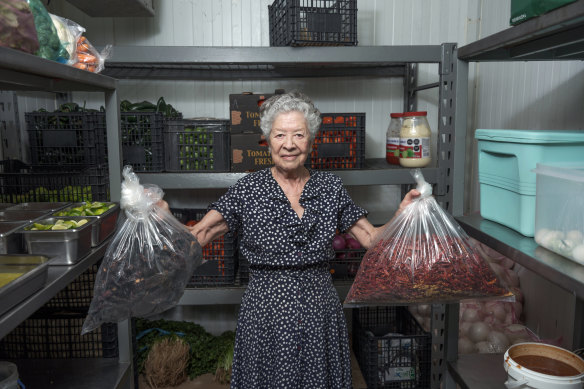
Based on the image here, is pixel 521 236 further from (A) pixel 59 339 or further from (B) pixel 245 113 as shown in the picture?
(A) pixel 59 339

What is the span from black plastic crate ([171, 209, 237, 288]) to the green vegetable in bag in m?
1.21

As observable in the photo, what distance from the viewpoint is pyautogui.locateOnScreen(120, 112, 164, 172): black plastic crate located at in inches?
83.8

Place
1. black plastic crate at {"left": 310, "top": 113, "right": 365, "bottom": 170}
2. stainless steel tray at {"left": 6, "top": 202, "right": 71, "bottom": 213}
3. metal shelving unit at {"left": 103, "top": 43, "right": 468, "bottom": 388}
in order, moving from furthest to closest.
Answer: black plastic crate at {"left": 310, "top": 113, "right": 365, "bottom": 170} → metal shelving unit at {"left": 103, "top": 43, "right": 468, "bottom": 388} → stainless steel tray at {"left": 6, "top": 202, "right": 71, "bottom": 213}

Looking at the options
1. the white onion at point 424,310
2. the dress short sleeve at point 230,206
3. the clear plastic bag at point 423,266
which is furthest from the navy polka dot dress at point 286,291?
the white onion at point 424,310

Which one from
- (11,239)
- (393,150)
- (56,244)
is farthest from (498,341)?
(11,239)

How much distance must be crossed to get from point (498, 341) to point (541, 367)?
0.93 m

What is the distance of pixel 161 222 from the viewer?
1.34 m

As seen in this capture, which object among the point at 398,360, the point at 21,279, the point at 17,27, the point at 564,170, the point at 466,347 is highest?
the point at 17,27

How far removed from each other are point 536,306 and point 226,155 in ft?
5.54

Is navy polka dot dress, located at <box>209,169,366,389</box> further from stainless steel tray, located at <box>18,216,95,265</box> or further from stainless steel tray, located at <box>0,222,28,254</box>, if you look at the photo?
stainless steel tray, located at <box>0,222,28,254</box>

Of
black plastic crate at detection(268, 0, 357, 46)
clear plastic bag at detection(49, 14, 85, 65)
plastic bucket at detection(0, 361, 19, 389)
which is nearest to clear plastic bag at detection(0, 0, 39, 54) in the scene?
clear plastic bag at detection(49, 14, 85, 65)

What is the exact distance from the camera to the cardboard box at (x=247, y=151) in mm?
2109

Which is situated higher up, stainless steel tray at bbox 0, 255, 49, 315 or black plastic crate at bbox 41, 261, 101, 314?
stainless steel tray at bbox 0, 255, 49, 315

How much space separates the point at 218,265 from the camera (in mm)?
2234
